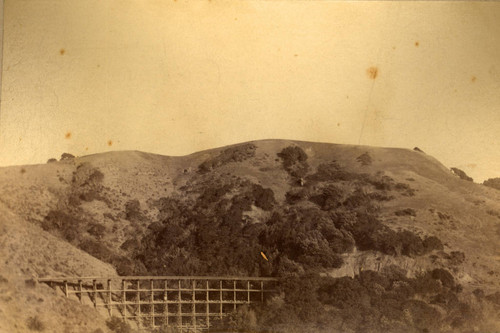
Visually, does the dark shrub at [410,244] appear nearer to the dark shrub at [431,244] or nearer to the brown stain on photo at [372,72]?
the dark shrub at [431,244]

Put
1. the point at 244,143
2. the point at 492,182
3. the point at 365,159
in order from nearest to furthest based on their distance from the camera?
the point at 492,182, the point at 244,143, the point at 365,159

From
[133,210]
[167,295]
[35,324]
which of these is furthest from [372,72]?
[35,324]

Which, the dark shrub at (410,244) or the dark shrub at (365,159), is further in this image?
the dark shrub at (365,159)

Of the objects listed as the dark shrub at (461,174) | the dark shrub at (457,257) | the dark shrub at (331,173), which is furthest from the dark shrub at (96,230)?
the dark shrub at (461,174)

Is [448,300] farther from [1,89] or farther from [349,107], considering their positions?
[1,89]

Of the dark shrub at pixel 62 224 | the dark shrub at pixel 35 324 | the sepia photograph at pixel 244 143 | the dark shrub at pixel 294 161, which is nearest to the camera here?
the dark shrub at pixel 35 324

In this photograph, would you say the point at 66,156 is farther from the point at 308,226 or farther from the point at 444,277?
the point at 444,277

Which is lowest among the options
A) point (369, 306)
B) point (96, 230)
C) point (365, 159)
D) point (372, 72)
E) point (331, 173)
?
point (369, 306)
